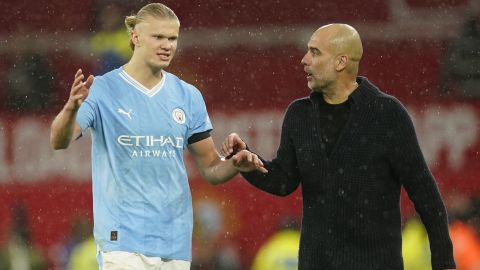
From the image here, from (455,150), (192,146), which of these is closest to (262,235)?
(455,150)

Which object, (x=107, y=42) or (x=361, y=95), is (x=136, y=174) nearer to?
(x=361, y=95)

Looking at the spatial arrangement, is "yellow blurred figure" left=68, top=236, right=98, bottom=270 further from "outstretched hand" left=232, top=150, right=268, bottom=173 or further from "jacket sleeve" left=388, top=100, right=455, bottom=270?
"jacket sleeve" left=388, top=100, right=455, bottom=270

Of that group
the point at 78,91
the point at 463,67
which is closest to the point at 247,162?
the point at 78,91

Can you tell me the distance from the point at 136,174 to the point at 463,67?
4.81 metres

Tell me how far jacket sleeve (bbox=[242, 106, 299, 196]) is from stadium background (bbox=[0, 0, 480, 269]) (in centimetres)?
398

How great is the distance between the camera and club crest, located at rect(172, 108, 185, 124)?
5.11 m

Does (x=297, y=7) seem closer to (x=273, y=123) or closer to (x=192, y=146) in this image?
(x=273, y=123)

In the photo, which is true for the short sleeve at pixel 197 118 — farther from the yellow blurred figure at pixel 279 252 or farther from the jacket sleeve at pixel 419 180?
the yellow blurred figure at pixel 279 252

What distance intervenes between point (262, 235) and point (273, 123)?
0.84 metres

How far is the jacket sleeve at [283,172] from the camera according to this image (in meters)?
5.11

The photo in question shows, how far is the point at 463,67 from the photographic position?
9.23 m

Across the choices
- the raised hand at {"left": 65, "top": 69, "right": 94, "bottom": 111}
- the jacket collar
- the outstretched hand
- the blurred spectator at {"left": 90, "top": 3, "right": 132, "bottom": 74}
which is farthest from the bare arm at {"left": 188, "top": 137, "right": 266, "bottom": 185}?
the blurred spectator at {"left": 90, "top": 3, "right": 132, "bottom": 74}

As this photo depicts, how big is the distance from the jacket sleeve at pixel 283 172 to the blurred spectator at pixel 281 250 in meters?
3.76

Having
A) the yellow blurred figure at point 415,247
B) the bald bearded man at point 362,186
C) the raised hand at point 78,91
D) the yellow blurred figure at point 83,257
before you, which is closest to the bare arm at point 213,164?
the bald bearded man at point 362,186
